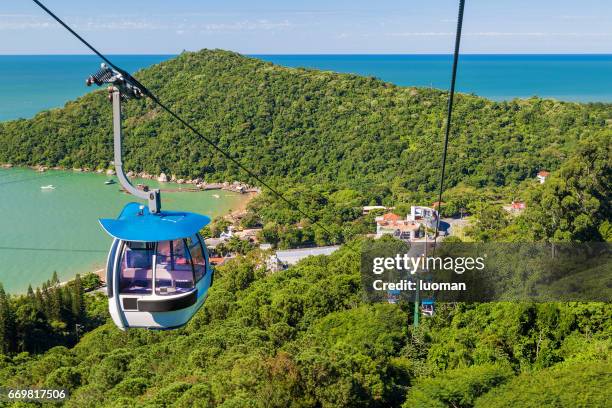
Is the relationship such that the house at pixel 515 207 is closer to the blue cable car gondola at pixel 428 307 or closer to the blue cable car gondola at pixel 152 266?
the blue cable car gondola at pixel 428 307

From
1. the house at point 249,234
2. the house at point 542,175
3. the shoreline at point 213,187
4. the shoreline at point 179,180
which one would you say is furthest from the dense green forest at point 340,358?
the shoreline at point 179,180

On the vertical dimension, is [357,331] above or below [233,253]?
above

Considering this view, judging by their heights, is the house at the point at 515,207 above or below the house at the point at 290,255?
above

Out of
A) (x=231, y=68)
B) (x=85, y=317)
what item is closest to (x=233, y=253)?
(x=85, y=317)

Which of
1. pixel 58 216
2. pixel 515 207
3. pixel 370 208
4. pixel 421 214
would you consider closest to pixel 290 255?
pixel 421 214

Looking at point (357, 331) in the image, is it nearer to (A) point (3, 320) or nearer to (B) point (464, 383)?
(B) point (464, 383)
